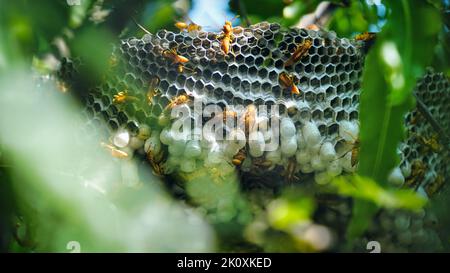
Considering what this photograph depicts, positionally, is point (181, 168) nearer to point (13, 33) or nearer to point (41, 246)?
point (41, 246)

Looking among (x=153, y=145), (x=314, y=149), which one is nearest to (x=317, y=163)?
(x=314, y=149)

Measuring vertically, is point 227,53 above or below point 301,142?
above

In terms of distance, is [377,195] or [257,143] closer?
[377,195]

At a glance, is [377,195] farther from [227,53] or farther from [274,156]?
[227,53]

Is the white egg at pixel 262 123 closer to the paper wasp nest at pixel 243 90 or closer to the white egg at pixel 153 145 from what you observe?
the paper wasp nest at pixel 243 90

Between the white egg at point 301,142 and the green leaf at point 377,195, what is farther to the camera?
the white egg at point 301,142

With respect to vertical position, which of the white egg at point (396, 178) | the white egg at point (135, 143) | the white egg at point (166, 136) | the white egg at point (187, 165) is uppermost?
the white egg at point (166, 136)

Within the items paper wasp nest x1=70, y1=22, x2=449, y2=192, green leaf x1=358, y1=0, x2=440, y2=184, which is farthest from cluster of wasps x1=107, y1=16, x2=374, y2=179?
green leaf x1=358, y1=0, x2=440, y2=184

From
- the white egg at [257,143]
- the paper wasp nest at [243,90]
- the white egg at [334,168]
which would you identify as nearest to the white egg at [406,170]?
the paper wasp nest at [243,90]
